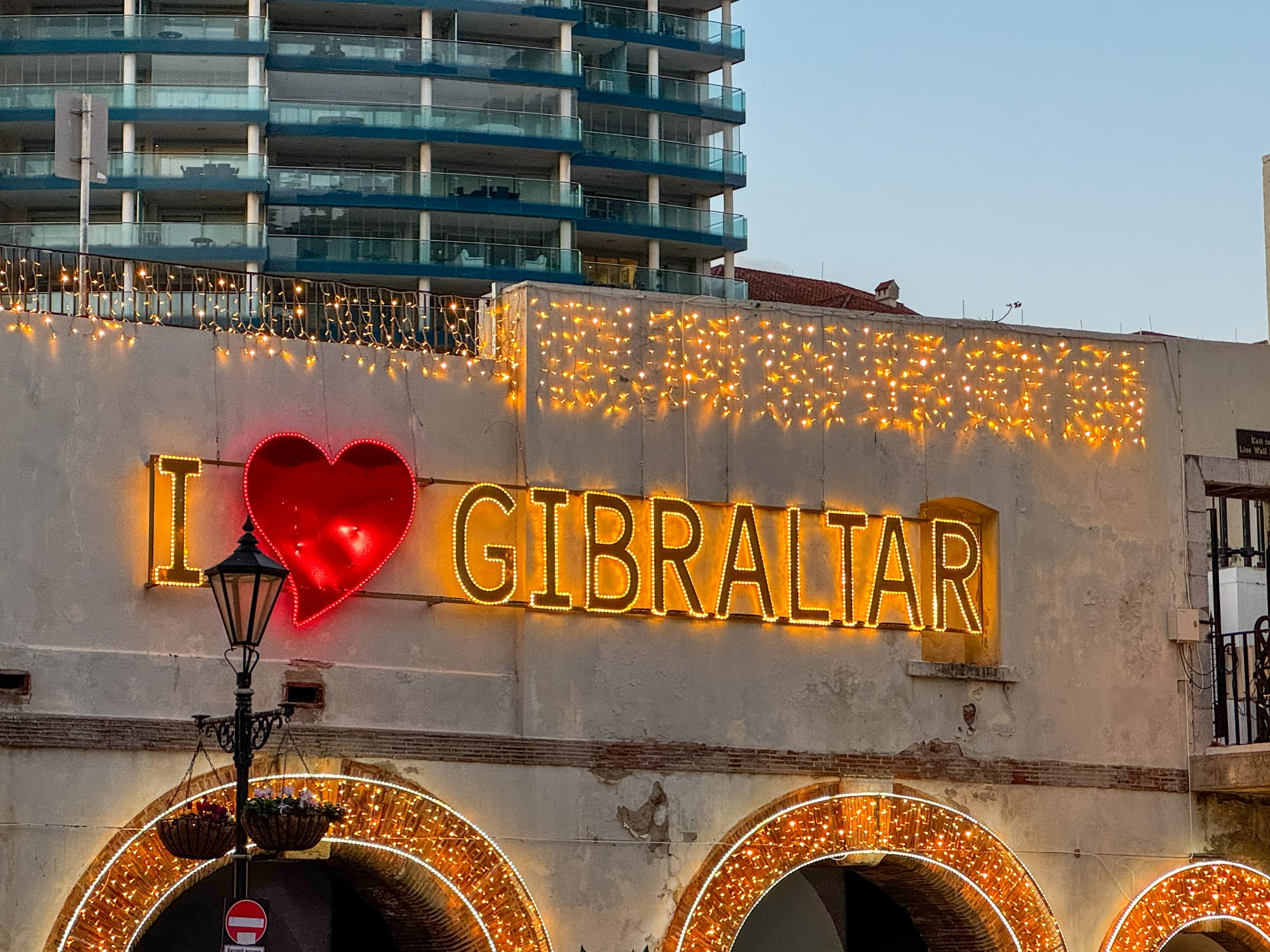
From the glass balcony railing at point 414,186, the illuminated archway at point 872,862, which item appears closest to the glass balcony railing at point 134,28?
the glass balcony railing at point 414,186

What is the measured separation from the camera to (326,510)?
59.3 ft

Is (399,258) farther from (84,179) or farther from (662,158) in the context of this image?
(84,179)

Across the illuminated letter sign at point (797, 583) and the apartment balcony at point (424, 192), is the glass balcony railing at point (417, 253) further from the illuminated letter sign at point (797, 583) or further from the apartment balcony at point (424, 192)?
the illuminated letter sign at point (797, 583)

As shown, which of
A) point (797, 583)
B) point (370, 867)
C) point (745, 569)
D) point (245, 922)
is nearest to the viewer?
point (245, 922)

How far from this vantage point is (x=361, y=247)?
6512cm

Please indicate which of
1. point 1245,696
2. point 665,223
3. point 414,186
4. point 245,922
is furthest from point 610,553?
point 665,223


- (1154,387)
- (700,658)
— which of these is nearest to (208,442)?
(700,658)

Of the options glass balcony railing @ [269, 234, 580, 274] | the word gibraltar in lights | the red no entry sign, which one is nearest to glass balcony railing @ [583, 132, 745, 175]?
glass balcony railing @ [269, 234, 580, 274]

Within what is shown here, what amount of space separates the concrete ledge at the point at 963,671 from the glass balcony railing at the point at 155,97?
48.4 meters

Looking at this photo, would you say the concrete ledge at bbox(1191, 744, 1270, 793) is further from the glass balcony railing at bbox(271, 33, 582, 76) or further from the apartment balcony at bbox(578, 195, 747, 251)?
the apartment balcony at bbox(578, 195, 747, 251)

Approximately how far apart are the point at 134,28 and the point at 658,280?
53.0 feet

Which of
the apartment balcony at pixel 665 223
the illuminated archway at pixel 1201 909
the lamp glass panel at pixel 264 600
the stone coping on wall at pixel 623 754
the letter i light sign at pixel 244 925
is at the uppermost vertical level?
the apartment balcony at pixel 665 223

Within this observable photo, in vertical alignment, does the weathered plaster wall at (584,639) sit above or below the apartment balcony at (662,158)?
below

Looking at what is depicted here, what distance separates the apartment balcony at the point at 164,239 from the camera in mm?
62344
